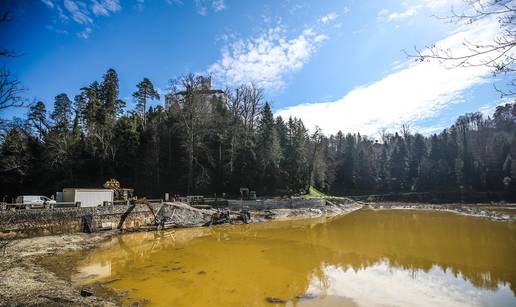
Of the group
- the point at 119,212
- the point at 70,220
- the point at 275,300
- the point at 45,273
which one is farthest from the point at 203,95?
the point at 275,300

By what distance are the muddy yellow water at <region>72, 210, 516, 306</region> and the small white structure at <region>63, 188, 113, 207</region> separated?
15.2 feet

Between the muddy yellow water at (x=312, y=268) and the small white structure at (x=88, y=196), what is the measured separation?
4.62 m

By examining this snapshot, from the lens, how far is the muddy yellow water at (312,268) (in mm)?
10836

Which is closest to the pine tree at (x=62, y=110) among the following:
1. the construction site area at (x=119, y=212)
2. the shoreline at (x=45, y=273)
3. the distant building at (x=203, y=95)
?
the distant building at (x=203, y=95)

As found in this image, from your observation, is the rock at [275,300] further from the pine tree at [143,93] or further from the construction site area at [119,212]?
the pine tree at [143,93]

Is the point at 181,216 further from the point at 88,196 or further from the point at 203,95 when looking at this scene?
the point at 203,95

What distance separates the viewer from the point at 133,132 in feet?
147

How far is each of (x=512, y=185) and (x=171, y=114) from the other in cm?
5990

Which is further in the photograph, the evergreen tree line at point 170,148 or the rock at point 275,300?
the evergreen tree line at point 170,148

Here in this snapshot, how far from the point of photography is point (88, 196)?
2508cm

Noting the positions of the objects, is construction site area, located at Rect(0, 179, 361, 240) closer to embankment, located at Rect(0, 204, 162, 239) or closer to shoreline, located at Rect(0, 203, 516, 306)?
embankment, located at Rect(0, 204, 162, 239)

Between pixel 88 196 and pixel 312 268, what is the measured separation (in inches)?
777

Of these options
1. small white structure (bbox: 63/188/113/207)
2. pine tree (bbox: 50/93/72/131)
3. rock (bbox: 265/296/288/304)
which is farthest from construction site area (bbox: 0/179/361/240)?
pine tree (bbox: 50/93/72/131)

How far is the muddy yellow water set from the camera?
1084 cm
